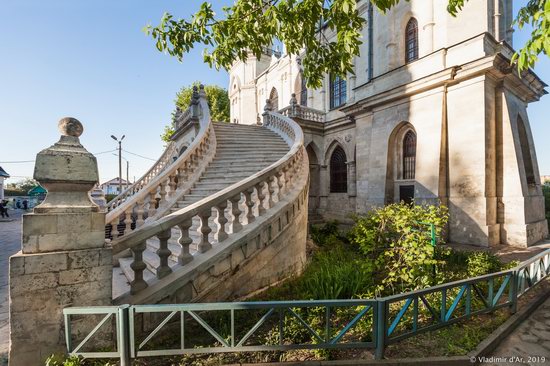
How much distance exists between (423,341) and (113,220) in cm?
653

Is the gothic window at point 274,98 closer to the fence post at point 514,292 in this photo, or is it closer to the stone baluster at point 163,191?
the stone baluster at point 163,191

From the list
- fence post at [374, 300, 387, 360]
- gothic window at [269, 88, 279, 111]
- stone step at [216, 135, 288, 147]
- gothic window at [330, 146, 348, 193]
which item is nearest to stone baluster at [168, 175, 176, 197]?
stone step at [216, 135, 288, 147]

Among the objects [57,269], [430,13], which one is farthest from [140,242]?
[430,13]

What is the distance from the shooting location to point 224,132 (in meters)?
12.2

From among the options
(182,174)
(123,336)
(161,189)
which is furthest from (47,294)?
(182,174)

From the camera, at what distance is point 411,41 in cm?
1190

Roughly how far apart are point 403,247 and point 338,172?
484 inches

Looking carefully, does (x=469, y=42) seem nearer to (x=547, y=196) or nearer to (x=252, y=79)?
(x=547, y=196)

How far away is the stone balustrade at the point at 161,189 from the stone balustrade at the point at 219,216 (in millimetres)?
1664

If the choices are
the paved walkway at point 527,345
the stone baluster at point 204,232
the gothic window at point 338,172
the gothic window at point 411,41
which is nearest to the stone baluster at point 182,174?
the stone baluster at point 204,232

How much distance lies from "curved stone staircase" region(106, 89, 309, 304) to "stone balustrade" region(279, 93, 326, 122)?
24.2 ft

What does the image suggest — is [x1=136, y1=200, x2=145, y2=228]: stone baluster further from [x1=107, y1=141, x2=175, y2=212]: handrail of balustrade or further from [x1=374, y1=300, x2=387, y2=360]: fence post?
[x1=374, y1=300, x2=387, y2=360]: fence post

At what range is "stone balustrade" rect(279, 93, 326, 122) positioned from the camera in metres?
15.8

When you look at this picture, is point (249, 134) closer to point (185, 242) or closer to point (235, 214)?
point (235, 214)
